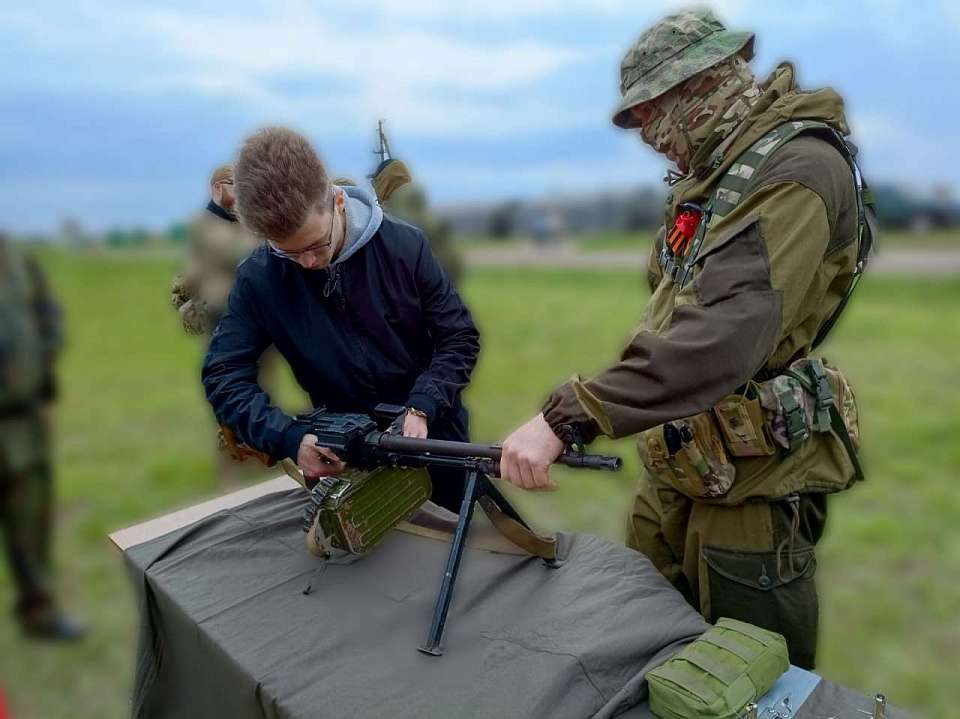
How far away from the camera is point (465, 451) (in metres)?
1.68

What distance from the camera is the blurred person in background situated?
7.69 ft

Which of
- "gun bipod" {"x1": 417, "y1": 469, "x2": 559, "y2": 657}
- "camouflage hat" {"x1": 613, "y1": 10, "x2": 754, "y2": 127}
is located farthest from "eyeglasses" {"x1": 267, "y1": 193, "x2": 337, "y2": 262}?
"camouflage hat" {"x1": 613, "y1": 10, "x2": 754, "y2": 127}

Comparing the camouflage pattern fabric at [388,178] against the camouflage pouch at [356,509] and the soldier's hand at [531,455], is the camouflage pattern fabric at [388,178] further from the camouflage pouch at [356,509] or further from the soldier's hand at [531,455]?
the soldier's hand at [531,455]

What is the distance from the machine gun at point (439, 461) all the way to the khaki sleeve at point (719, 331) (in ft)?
0.38

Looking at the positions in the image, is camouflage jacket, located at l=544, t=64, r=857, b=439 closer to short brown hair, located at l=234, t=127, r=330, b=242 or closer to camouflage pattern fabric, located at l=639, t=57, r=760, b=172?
camouflage pattern fabric, located at l=639, t=57, r=760, b=172

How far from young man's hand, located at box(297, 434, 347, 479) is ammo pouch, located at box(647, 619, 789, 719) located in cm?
92

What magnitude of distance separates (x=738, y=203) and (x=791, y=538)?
0.96 meters

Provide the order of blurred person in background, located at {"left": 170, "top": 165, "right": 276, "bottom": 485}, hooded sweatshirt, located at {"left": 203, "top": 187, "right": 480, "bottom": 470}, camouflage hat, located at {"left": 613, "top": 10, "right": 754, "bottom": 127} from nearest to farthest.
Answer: camouflage hat, located at {"left": 613, "top": 10, "right": 754, "bottom": 127}
hooded sweatshirt, located at {"left": 203, "top": 187, "right": 480, "bottom": 470}
blurred person in background, located at {"left": 170, "top": 165, "right": 276, "bottom": 485}

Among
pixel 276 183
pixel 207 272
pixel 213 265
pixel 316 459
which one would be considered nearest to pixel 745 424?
pixel 316 459

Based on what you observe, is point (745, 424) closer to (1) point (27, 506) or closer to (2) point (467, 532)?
(2) point (467, 532)

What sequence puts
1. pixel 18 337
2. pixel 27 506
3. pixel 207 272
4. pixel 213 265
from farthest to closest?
1. pixel 27 506
2. pixel 18 337
3. pixel 213 265
4. pixel 207 272

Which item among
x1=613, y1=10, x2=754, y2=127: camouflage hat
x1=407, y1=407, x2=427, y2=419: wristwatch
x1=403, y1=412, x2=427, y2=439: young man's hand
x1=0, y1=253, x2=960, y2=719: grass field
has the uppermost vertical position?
x1=613, y1=10, x2=754, y2=127: camouflage hat

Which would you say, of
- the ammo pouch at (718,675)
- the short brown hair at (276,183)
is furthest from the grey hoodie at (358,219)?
the ammo pouch at (718,675)

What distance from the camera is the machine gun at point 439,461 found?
65.6 inches
